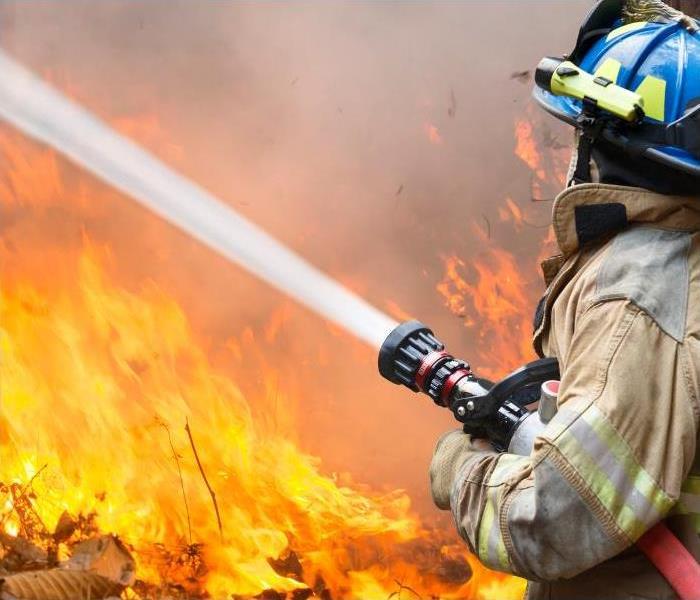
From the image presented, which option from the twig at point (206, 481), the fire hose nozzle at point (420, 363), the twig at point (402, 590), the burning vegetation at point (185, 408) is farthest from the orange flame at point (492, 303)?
the fire hose nozzle at point (420, 363)

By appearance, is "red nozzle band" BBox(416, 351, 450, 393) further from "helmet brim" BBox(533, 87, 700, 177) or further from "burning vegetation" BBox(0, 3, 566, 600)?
"burning vegetation" BBox(0, 3, 566, 600)

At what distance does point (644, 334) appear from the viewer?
167cm


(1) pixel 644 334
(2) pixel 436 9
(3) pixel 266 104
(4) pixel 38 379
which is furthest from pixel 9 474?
(1) pixel 644 334

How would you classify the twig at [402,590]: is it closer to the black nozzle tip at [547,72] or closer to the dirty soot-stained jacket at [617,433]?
the dirty soot-stained jacket at [617,433]

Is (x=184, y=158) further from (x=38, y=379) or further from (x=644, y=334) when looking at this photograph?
(x=644, y=334)

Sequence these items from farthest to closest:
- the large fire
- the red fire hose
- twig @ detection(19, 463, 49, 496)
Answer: twig @ detection(19, 463, 49, 496) < the large fire < the red fire hose

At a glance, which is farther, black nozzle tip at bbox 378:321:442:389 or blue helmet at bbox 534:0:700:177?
black nozzle tip at bbox 378:321:442:389

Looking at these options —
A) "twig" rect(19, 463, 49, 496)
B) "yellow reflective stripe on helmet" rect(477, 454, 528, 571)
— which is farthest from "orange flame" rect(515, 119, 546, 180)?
"yellow reflective stripe on helmet" rect(477, 454, 528, 571)

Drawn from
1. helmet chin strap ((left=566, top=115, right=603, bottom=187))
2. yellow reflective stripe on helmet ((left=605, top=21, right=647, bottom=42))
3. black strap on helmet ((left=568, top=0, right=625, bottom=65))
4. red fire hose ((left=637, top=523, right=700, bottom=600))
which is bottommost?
red fire hose ((left=637, top=523, right=700, bottom=600))

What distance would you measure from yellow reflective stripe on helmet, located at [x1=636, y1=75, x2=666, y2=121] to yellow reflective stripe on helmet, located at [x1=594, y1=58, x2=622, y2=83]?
77 millimetres

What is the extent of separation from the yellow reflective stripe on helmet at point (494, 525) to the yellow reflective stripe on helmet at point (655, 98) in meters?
0.83

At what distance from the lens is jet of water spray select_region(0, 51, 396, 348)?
16.3 ft

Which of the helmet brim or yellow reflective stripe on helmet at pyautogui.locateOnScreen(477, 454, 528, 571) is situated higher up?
the helmet brim

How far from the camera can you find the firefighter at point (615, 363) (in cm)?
165
